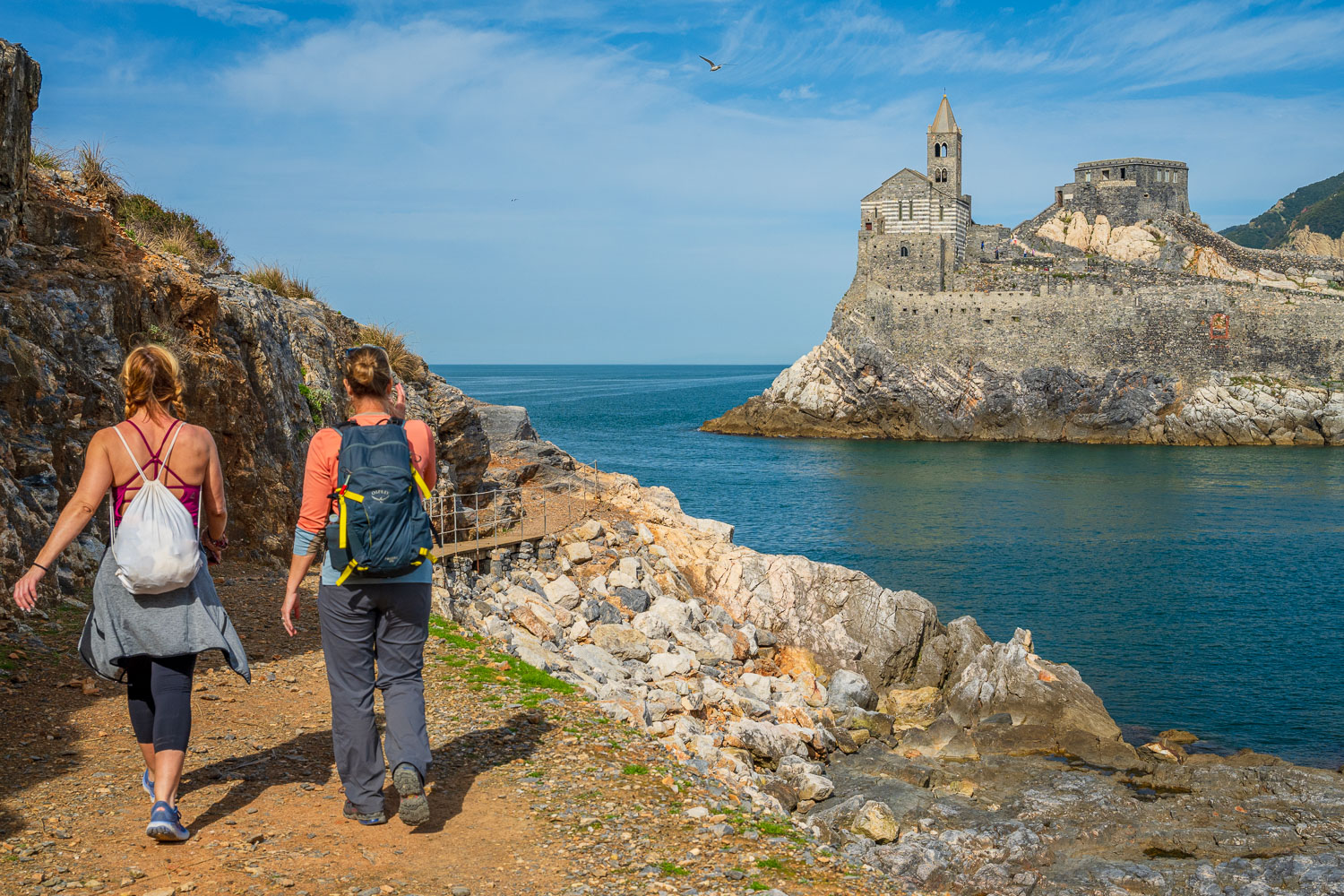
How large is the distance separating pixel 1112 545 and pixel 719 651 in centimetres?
2085

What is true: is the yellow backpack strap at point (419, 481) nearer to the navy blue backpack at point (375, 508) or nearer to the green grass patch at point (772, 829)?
the navy blue backpack at point (375, 508)

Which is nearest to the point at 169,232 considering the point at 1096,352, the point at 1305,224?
the point at 1096,352

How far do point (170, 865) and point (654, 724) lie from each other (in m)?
5.15

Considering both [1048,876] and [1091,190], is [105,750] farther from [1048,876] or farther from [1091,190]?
[1091,190]

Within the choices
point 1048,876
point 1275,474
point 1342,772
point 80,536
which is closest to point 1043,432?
point 1275,474

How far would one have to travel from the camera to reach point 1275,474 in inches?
1740

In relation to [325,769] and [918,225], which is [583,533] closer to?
[325,769]

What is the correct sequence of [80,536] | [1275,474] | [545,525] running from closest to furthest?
[80,536], [545,525], [1275,474]

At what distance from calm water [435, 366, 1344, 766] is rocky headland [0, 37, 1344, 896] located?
117 inches

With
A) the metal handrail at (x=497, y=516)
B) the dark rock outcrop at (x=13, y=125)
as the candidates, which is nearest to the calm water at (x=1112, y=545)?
the metal handrail at (x=497, y=516)

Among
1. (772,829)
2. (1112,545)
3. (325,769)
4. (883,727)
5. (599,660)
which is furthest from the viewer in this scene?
(1112,545)

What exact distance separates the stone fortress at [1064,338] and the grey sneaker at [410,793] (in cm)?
5803

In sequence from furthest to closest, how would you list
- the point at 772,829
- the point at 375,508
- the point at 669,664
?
the point at 669,664, the point at 772,829, the point at 375,508

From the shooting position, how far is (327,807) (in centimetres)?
490
